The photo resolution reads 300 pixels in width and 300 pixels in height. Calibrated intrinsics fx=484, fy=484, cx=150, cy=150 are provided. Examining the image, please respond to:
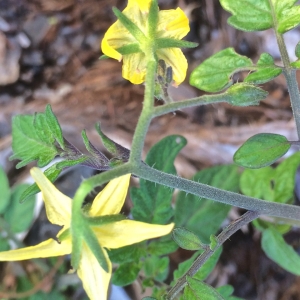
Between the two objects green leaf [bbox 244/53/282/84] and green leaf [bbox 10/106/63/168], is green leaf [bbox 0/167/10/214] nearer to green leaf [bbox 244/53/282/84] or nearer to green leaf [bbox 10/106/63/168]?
green leaf [bbox 10/106/63/168]

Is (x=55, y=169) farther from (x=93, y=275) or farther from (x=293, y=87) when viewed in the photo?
(x=293, y=87)

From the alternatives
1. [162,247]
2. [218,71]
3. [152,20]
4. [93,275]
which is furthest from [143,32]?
[162,247]

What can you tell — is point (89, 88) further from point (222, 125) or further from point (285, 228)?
point (285, 228)

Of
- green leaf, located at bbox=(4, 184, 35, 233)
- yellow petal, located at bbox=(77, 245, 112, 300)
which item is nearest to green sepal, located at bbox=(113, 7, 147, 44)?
yellow petal, located at bbox=(77, 245, 112, 300)


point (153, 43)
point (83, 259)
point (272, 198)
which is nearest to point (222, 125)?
point (272, 198)

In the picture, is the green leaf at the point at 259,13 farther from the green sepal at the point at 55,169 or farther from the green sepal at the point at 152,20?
the green sepal at the point at 55,169

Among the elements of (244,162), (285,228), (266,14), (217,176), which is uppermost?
(266,14)
